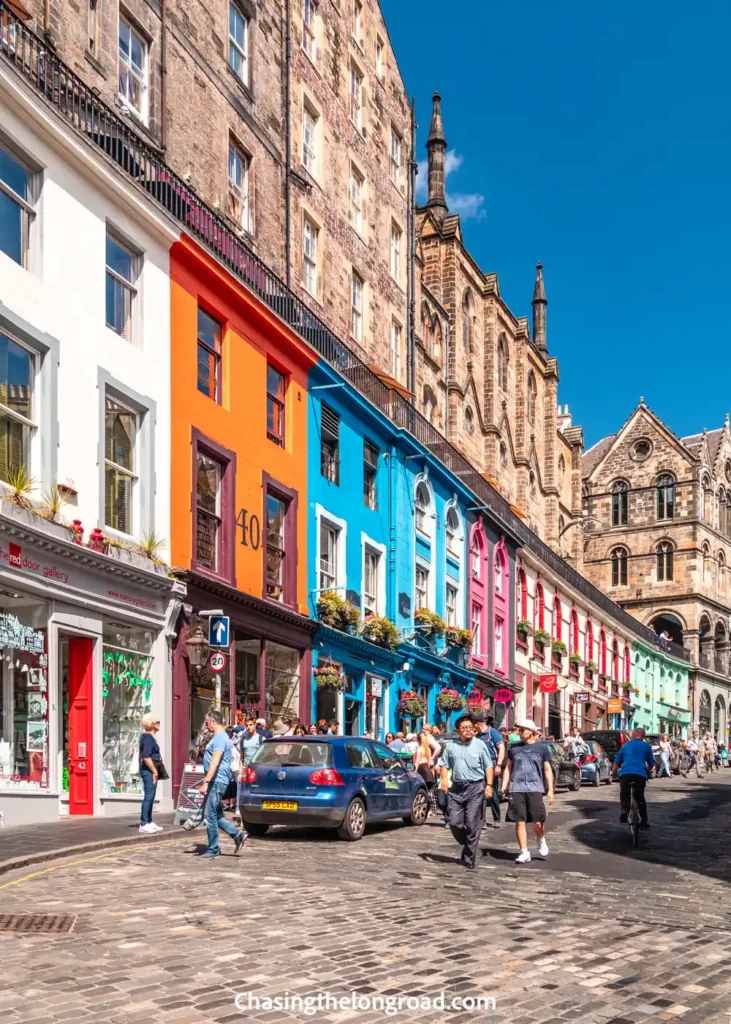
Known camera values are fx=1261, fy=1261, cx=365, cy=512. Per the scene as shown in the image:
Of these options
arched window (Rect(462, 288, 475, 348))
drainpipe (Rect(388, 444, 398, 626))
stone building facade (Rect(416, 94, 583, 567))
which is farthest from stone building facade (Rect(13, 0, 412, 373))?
arched window (Rect(462, 288, 475, 348))

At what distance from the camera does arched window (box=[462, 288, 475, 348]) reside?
50.9 m

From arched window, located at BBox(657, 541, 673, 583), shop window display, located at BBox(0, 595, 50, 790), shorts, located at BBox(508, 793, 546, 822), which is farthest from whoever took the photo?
arched window, located at BBox(657, 541, 673, 583)

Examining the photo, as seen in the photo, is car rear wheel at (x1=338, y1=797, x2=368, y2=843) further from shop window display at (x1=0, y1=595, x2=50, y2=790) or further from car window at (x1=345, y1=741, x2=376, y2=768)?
shop window display at (x1=0, y1=595, x2=50, y2=790)

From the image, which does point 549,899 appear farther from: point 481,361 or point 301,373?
point 481,361

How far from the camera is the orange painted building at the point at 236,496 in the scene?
21.7 m

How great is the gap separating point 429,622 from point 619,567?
52.6m

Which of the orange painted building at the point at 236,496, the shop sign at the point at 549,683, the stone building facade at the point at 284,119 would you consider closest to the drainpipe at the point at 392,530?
the stone building facade at the point at 284,119

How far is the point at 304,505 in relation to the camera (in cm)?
2731

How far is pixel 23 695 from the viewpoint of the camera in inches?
660

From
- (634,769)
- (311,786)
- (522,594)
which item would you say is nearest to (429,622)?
(522,594)

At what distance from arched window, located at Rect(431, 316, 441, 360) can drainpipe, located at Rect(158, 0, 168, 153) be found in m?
23.8

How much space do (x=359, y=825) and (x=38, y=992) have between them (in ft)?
32.9

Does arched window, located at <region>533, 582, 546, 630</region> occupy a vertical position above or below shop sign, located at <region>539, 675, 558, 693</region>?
above

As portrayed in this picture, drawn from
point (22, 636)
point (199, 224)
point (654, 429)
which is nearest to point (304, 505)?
point (199, 224)
